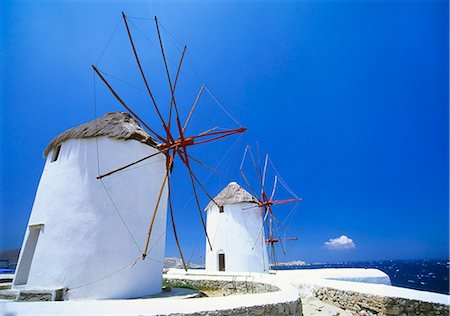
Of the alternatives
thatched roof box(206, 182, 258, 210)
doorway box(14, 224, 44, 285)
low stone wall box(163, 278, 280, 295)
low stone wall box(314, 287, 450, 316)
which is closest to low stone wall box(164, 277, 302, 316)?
low stone wall box(163, 278, 280, 295)

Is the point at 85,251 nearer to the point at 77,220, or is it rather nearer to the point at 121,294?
the point at 77,220

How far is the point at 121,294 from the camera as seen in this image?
6723mm

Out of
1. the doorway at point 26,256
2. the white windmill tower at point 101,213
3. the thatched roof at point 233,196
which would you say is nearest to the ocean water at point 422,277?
the thatched roof at point 233,196

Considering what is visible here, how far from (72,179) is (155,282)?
378cm

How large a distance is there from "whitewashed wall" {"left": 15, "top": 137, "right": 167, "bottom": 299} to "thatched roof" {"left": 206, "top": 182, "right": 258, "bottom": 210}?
1011 cm

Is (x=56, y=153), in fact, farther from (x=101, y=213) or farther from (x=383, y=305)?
(x=383, y=305)

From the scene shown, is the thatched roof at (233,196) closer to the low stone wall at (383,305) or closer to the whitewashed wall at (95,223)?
the whitewashed wall at (95,223)

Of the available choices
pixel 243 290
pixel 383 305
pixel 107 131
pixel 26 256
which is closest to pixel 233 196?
pixel 243 290

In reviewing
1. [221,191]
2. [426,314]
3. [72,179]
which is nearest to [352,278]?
[426,314]

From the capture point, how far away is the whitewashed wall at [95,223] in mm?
6504

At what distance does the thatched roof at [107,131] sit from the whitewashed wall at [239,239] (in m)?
10.7

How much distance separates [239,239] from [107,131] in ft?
39.7

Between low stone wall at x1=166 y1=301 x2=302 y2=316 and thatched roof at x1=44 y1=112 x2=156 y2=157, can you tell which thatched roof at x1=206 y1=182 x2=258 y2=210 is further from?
low stone wall at x1=166 y1=301 x2=302 y2=316

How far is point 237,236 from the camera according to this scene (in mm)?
17125
